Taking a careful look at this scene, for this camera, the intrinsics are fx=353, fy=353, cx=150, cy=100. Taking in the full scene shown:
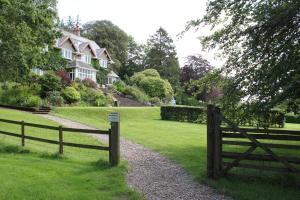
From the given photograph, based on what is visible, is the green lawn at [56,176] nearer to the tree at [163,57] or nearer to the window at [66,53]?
the window at [66,53]

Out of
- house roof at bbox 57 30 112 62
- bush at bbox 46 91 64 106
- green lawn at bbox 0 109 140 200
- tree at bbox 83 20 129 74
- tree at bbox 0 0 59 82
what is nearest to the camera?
green lawn at bbox 0 109 140 200

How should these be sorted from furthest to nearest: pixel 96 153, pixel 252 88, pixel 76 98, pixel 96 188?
pixel 76 98, pixel 96 153, pixel 252 88, pixel 96 188

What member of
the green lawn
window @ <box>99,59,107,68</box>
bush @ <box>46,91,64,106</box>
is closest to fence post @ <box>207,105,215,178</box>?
the green lawn

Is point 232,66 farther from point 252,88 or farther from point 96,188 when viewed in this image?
point 96,188

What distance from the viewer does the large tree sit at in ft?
27.9

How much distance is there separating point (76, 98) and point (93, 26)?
53574 mm

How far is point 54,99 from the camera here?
34.3 m

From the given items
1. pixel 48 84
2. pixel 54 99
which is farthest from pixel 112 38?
pixel 54 99

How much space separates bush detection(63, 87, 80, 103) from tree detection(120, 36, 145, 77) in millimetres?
44916

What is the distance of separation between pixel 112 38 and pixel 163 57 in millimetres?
13427

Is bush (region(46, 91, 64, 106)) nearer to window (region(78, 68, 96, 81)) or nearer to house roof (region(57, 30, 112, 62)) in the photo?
window (region(78, 68, 96, 81))

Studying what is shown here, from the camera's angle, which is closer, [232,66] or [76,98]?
[232,66]

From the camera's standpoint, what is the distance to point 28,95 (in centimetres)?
3331

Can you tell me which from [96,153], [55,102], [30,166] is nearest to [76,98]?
[55,102]
